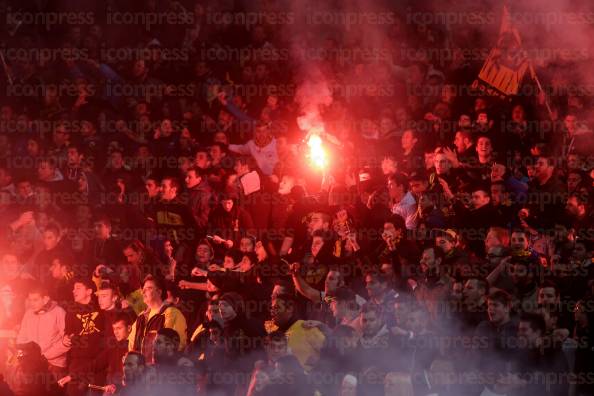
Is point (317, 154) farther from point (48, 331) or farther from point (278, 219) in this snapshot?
point (48, 331)

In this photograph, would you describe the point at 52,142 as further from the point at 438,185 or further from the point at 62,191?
the point at 438,185

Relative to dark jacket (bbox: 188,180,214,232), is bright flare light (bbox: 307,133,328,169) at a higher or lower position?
higher

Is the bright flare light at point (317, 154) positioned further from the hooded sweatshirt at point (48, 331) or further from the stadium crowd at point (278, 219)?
the hooded sweatshirt at point (48, 331)

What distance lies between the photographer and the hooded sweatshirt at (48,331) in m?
9.32

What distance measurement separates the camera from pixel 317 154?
34.4 ft

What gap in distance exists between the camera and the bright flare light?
10.5 metres

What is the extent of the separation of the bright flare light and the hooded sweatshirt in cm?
286

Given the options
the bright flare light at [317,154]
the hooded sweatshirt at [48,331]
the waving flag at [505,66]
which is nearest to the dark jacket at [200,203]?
the bright flare light at [317,154]

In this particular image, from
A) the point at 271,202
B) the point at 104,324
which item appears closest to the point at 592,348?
the point at 271,202

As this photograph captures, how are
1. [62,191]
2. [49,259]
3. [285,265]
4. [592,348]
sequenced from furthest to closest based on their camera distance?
[62,191], [49,259], [285,265], [592,348]

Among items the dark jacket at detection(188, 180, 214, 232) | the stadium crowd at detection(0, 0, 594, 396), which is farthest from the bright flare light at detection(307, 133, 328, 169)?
the dark jacket at detection(188, 180, 214, 232)

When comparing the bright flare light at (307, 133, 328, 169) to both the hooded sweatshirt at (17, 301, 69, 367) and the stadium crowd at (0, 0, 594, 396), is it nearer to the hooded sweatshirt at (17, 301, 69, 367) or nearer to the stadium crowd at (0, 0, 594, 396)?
the stadium crowd at (0, 0, 594, 396)

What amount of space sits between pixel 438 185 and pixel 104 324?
3.24 metres

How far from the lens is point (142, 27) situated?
13031 millimetres
